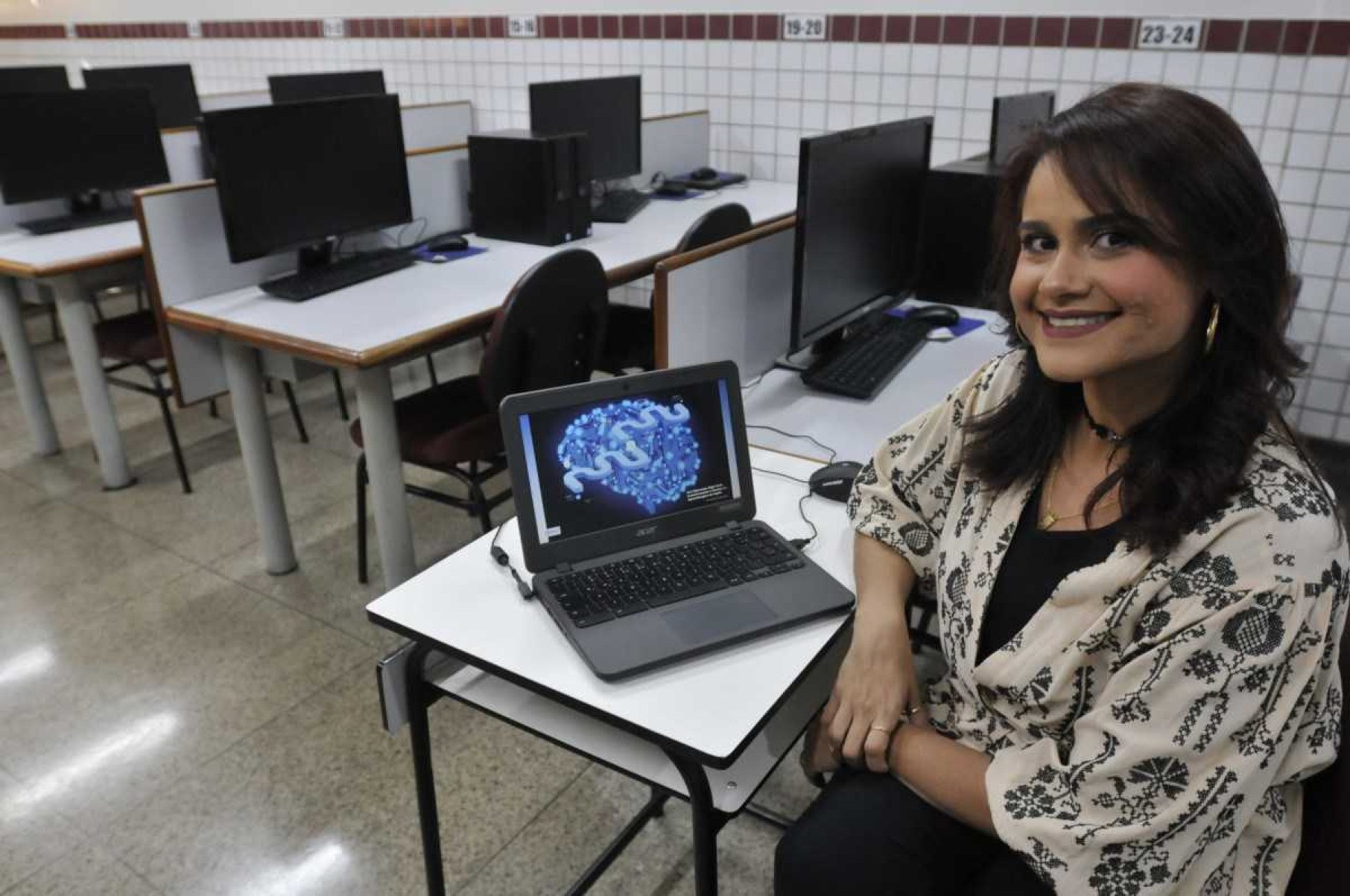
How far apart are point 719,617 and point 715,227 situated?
1589mm

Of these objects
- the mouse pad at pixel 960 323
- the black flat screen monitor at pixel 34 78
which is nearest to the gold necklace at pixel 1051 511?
the mouse pad at pixel 960 323

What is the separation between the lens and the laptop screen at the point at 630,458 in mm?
1185

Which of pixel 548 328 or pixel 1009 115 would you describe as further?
pixel 1009 115

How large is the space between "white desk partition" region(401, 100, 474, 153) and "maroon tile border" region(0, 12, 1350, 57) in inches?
17.7

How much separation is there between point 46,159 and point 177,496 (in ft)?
4.12

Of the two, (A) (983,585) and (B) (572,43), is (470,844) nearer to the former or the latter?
(A) (983,585)

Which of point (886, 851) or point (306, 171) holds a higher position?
point (306, 171)

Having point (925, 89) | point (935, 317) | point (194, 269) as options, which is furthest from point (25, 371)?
point (925, 89)

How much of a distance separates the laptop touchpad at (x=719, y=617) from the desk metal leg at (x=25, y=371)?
2879mm

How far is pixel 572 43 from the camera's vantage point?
14.2 feet

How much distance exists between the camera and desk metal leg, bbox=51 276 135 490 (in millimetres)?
2795

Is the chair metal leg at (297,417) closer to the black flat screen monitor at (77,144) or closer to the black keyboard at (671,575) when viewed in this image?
the black flat screen monitor at (77,144)

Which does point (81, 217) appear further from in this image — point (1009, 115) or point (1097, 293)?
point (1097, 293)

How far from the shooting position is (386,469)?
2.19m
